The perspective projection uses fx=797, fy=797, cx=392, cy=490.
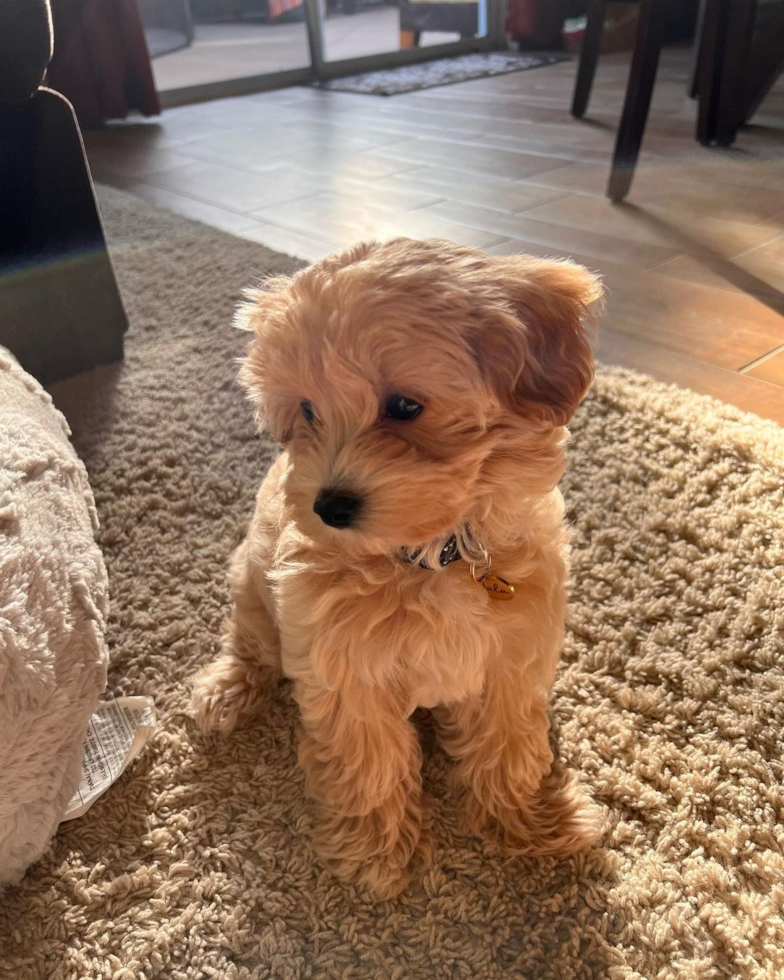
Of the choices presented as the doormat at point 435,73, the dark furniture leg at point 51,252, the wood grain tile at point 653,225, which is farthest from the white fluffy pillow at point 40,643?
the doormat at point 435,73

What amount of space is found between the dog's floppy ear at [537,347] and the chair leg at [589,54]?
4.15m

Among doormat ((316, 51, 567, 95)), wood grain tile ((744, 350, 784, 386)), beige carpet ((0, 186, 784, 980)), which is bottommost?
doormat ((316, 51, 567, 95))

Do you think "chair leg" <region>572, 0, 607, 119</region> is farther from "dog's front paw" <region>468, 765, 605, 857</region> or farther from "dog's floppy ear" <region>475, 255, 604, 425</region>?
"dog's front paw" <region>468, 765, 605, 857</region>

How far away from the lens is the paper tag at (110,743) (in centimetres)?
132

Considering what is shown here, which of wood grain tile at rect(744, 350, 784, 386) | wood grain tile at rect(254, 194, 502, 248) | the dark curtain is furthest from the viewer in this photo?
the dark curtain

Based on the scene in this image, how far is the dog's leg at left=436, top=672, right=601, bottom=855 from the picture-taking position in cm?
123

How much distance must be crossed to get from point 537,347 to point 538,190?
3097 mm

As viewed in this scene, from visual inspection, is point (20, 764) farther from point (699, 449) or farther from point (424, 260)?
point (699, 449)

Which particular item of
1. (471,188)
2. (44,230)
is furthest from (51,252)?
(471,188)

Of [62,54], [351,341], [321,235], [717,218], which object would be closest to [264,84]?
[62,54]

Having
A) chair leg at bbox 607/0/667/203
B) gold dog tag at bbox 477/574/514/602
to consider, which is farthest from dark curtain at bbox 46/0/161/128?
gold dog tag at bbox 477/574/514/602

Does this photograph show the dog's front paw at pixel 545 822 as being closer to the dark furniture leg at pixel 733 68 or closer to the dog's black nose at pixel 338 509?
Result: the dog's black nose at pixel 338 509

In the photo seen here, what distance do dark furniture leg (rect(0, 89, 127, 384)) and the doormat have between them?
4488 millimetres

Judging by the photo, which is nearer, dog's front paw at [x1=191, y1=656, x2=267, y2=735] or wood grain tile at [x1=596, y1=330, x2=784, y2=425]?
dog's front paw at [x1=191, y1=656, x2=267, y2=735]
